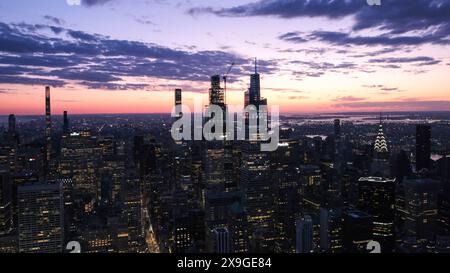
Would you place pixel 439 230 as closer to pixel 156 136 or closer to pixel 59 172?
pixel 156 136

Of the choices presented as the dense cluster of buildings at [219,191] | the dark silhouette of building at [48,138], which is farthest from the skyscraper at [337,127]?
the dark silhouette of building at [48,138]

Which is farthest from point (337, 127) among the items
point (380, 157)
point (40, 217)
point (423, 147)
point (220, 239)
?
point (40, 217)

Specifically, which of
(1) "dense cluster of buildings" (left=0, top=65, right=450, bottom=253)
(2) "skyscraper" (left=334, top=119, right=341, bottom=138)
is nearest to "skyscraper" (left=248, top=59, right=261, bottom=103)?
(1) "dense cluster of buildings" (left=0, top=65, right=450, bottom=253)

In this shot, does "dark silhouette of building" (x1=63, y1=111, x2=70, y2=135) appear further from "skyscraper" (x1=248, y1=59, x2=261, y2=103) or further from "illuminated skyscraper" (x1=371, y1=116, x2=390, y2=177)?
"illuminated skyscraper" (x1=371, y1=116, x2=390, y2=177)

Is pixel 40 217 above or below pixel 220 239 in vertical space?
above

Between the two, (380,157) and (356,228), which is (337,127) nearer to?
(380,157)
